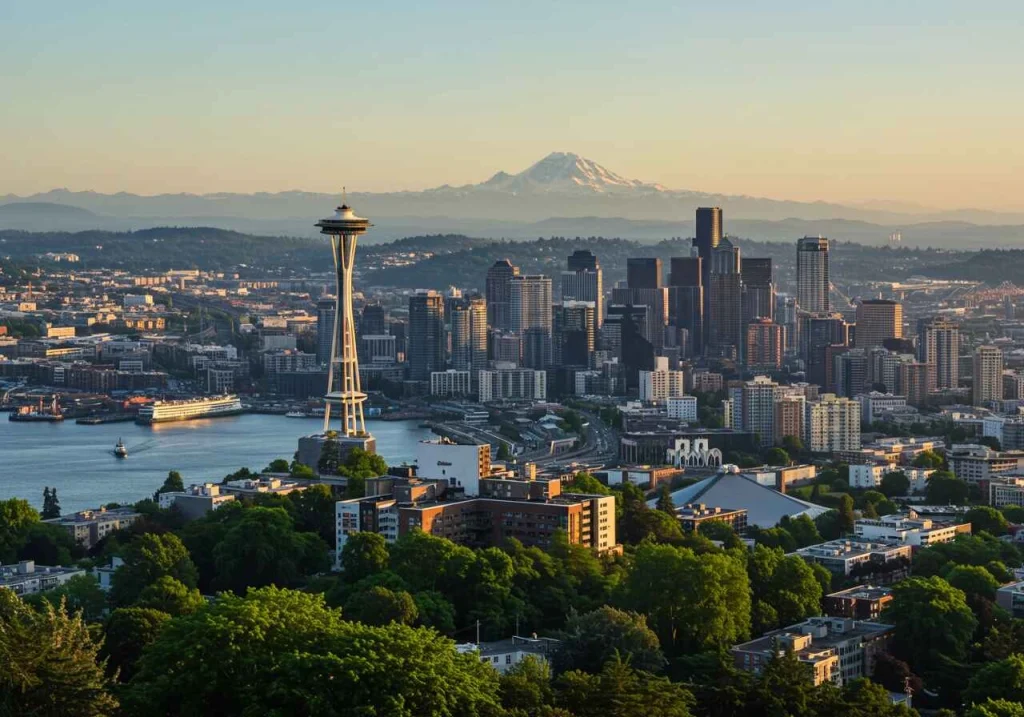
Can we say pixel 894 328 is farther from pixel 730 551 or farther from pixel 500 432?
pixel 730 551

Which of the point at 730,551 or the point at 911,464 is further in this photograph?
the point at 911,464

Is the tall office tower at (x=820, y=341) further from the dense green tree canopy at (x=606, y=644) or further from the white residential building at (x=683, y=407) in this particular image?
the dense green tree canopy at (x=606, y=644)

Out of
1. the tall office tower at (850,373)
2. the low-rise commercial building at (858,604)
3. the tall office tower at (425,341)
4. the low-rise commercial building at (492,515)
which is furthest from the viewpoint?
the tall office tower at (425,341)

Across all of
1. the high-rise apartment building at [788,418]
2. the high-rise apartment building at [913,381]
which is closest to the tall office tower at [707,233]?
the high-rise apartment building at [913,381]

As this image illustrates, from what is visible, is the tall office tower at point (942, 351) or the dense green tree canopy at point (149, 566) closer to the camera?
the dense green tree canopy at point (149, 566)

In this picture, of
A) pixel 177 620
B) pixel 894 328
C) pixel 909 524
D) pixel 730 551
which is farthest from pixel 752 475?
pixel 894 328

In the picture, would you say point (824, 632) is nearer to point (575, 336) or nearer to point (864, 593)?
point (864, 593)

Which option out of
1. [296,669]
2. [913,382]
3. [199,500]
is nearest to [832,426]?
[913,382]
